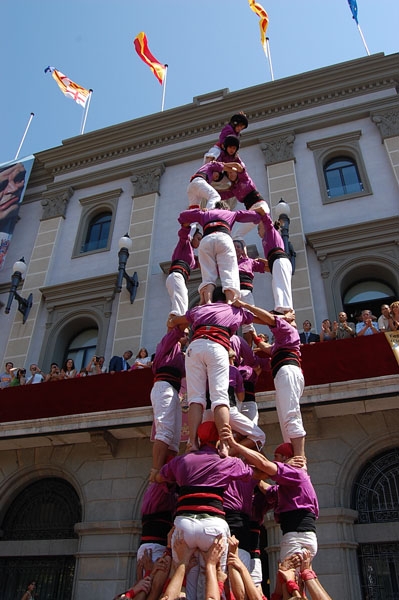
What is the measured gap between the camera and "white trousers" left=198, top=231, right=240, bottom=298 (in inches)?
205

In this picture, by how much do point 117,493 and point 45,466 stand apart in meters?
1.88

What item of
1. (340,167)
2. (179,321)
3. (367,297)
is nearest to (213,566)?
(179,321)

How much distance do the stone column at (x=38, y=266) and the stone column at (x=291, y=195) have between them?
707 centimetres

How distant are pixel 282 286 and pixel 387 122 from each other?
11.0 m

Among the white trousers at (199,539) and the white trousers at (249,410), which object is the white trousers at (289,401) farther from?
the white trousers at (199,539)

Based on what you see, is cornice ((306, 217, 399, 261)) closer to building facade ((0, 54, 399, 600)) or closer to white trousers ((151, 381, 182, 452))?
building facade ((0, 54, 399, 600))

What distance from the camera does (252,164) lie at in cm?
1539

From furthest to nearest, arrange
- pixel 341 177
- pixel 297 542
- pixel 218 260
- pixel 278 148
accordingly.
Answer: pixel 278 148, pixel 341 177, pixel 218 260, pixel 297 542

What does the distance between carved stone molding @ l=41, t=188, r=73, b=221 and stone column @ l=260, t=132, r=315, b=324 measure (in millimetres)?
6853

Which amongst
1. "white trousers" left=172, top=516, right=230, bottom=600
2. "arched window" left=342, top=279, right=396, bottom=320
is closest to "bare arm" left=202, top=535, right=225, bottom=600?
"white trousers" left=172, top=516, right=230, bottom=600

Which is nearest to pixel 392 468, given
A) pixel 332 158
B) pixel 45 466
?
pixel 45 466

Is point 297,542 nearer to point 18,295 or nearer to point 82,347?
point 82,347

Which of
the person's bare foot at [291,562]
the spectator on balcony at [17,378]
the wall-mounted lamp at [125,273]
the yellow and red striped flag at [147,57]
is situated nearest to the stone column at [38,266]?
the spectator on balcony at [17,378]

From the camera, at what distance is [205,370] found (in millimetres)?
4434
